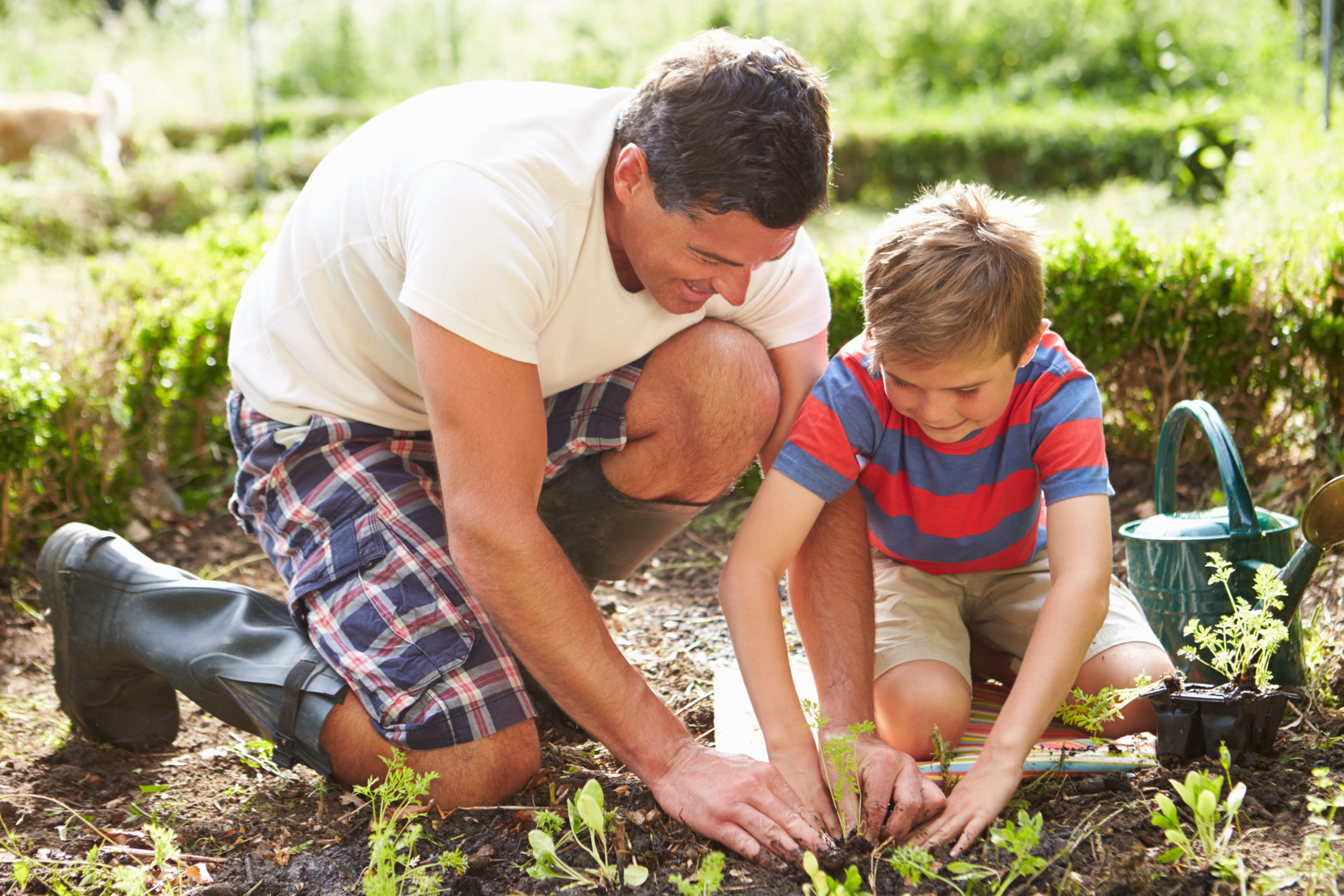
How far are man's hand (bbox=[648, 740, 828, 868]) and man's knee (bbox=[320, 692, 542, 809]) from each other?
0.33 metres

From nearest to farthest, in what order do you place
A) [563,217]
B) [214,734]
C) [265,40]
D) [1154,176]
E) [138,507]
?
[563,217]
[214,734]
[138,507]
[1154,176]
[265,40]

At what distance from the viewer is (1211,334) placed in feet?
10.6

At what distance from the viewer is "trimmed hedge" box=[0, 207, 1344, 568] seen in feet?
10.1

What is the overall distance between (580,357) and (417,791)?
36.1 inches

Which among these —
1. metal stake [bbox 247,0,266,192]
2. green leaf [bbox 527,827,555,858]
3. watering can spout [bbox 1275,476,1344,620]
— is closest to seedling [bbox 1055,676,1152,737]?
watering can spout [bbox 1275,476,1344,620]

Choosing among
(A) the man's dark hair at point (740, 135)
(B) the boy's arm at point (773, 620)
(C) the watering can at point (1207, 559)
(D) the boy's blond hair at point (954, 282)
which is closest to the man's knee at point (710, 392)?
(B) the boy's arm at point (773, 620)

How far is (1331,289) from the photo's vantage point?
3.06 m

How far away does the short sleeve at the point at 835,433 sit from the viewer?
6.51 feet

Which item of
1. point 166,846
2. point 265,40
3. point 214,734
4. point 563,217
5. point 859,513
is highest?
point 265,40

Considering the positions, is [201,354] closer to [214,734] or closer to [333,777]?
[214,734]

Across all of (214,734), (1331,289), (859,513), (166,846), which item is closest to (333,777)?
(166,846)

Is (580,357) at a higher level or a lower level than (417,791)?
higher

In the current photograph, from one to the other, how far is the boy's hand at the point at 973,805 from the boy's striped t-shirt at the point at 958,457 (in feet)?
1.68

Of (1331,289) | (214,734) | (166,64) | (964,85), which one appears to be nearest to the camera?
(214,734)
